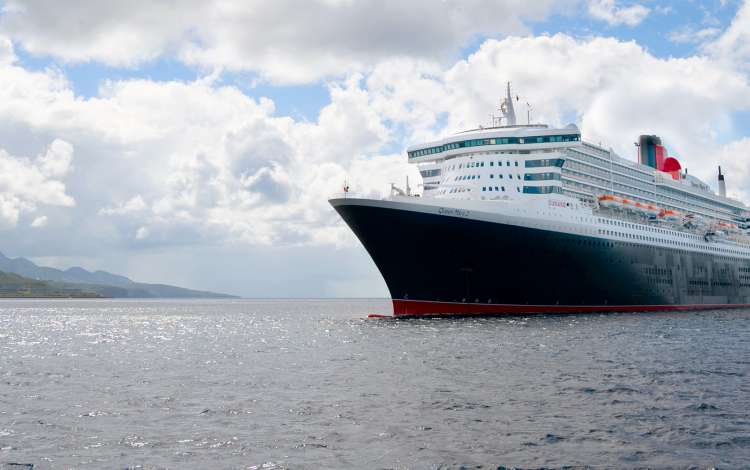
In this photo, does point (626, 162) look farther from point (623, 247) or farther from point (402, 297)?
point (402, 297)

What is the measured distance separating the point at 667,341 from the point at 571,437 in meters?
24.4

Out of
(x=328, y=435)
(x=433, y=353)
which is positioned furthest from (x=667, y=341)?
(x=328, y=435)

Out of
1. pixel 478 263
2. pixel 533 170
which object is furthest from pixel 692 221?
pixel 478 263

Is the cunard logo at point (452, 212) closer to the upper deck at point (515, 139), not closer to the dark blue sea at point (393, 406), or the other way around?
the upper deck at point (515, 139)

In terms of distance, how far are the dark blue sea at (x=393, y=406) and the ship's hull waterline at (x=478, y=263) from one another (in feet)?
40.4

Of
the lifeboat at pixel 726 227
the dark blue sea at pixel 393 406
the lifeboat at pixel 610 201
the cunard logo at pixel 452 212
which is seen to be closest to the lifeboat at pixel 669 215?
the lifeboat at pixel 610 201

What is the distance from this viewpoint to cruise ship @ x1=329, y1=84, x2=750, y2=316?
4819 cm

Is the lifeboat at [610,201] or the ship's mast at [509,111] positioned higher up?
the ship's mast at [509,111]

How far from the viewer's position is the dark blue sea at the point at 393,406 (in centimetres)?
1416

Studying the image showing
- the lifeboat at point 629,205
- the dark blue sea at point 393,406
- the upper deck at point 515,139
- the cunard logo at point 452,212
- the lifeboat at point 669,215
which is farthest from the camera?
the lifeboat at point 669,215

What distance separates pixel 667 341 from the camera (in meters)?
36.8

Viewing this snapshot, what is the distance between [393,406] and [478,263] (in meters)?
30.4

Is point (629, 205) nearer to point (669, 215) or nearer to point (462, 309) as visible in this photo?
point (669, 215)

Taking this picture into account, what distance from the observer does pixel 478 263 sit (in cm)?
4894
